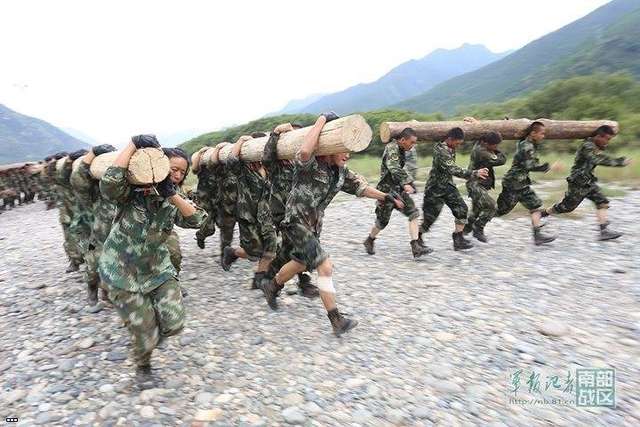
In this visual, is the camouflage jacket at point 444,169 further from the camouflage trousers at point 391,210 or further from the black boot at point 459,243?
the black boot at point 459,243

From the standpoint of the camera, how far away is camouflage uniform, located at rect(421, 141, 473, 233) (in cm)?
682

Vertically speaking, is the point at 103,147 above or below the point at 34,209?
above

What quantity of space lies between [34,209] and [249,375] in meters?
20.2

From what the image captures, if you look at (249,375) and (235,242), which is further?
(235,242)

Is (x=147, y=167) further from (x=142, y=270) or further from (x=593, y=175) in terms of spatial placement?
(x=593, y=175)

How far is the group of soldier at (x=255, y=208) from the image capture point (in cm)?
354

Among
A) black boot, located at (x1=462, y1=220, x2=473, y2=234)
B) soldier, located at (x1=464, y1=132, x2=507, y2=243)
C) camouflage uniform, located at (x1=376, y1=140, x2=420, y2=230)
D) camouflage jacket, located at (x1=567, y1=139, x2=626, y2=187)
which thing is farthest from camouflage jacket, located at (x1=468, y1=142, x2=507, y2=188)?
camouflage jacket, located at (x1=567, y1=139, x2=626, y2=187)

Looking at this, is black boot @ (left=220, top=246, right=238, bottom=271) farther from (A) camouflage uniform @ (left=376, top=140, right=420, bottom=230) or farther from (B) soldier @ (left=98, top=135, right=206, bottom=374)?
(B) soldier @ (left=98, top=135, right=206, bottom=374)

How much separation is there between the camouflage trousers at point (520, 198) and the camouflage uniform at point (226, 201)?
4.59m

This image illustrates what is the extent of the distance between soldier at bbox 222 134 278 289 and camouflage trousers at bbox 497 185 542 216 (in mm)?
4161

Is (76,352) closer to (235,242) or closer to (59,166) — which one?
(59,166)

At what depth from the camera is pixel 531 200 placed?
281 inches

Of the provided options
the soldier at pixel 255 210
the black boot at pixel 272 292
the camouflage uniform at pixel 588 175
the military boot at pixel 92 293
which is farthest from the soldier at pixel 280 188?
the camouflage uniform at pixel 588 175

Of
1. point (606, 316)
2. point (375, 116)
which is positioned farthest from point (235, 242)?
point (375, 116)
